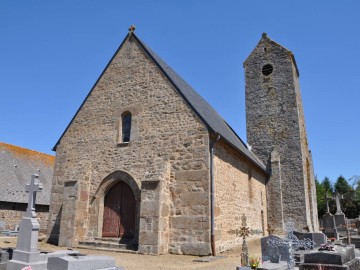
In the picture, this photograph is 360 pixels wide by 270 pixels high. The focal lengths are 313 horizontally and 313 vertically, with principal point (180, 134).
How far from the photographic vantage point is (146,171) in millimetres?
11953

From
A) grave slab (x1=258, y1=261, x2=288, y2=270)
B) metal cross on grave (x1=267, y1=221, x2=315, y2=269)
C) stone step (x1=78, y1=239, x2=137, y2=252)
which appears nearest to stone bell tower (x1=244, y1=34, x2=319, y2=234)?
metal cross on grave (x1=267, y1=221, x2=315, y2=269)

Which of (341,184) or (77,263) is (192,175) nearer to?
(77,263)

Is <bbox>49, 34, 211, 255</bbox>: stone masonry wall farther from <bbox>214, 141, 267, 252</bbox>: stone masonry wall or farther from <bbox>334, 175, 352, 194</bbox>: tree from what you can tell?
<bbox>334, 175, 352, 194</bbox>: tree

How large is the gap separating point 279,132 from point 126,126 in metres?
12.1

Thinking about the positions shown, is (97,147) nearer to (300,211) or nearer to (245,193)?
(245,193)

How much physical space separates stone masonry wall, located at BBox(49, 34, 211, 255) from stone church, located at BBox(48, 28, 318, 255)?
0.04 metres

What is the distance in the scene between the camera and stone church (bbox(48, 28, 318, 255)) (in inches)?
420

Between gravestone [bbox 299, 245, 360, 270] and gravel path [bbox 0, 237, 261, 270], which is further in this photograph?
gravel path [bbox 0, 237, 261, 270]

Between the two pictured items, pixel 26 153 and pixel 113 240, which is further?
pixel 26 153

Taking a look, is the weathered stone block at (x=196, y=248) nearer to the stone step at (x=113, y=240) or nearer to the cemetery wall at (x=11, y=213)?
the stone step at (x=113, y=240)

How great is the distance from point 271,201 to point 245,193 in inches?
225

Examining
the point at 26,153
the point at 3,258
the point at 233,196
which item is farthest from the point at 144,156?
the point at 26,153

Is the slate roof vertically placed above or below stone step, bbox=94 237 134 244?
above

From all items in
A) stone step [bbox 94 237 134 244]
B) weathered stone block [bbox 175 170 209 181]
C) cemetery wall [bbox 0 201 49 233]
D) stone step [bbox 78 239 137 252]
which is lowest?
stone step [bbox 78 239 137 252]
